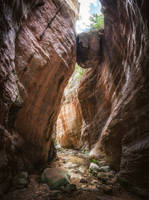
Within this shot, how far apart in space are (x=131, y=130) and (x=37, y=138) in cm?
438

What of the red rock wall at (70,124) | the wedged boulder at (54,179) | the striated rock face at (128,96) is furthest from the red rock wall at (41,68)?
the red rock wall at (70,124)

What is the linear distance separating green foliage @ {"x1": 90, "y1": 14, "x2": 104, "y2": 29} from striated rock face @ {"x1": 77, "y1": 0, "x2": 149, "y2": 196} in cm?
250

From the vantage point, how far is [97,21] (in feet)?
35.7

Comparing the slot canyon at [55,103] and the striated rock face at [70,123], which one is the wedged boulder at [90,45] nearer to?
the slot canyon at [55,103]

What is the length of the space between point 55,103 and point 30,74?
2.62 m

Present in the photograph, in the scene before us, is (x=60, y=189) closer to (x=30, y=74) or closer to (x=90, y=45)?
(x=30, y=74)

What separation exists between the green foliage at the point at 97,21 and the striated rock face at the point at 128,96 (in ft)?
8.19

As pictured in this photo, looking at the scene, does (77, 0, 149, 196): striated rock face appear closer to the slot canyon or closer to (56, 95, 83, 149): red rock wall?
the slot canyon

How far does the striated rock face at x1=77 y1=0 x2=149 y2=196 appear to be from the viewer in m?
3.56

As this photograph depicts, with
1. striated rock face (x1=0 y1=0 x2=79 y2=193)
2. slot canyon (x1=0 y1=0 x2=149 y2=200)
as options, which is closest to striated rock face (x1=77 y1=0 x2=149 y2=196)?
slot canyon (x1=0 y1=0 x2=149 y2=200)

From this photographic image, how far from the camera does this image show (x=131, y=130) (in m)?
4.40

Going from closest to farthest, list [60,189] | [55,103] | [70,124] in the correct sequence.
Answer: [60,189] < [55,103] < [70,124]

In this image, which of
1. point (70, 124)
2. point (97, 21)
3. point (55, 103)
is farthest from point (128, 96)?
point (70, 124)

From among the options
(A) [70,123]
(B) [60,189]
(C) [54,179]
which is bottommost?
(B) [60,189]
